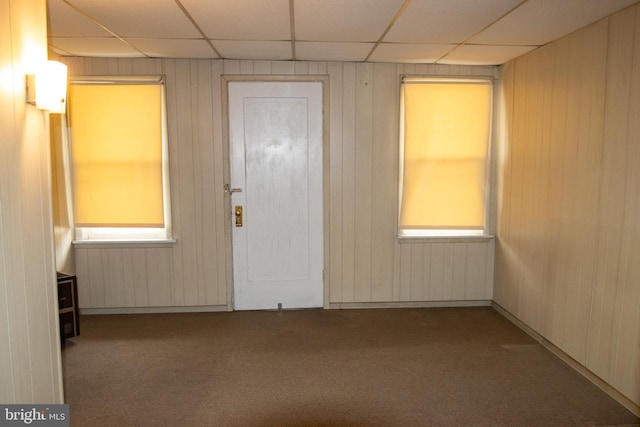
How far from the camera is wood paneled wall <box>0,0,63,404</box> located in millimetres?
1613

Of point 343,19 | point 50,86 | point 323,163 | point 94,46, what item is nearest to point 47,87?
point 50,86

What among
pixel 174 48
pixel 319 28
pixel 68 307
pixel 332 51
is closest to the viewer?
pixel 319 28

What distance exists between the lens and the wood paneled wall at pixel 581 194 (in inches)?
101

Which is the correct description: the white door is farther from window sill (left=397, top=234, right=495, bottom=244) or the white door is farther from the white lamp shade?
the white lamp shade

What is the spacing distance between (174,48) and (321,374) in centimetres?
279

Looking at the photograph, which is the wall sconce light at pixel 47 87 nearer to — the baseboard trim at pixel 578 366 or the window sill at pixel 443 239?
the window sill at pixel 443 239

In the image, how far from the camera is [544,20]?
2.76 meters

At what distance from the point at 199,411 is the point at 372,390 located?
1060 mm

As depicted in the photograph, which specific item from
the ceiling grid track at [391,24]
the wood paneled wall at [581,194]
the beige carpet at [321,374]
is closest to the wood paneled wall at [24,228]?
the beige carpet at [321,374]

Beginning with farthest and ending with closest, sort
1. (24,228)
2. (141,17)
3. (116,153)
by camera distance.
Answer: (116,153) < (141,17) < (24,228)

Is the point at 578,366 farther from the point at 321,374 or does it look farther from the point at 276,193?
the point at 276,193

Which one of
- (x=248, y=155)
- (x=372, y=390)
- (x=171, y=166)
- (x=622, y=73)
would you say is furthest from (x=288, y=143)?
(x=622, y=73)

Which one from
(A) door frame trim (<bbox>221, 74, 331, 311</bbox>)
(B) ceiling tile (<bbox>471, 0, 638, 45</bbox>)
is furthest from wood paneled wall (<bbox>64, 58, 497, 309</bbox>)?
(B) ceiling tile (<bbox>471, 0, 638, 45</bbox>)

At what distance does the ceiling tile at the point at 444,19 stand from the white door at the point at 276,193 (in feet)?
3.75
